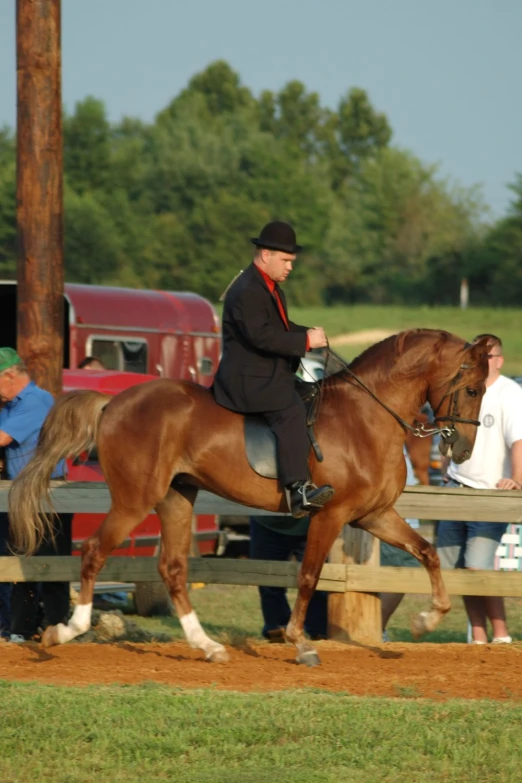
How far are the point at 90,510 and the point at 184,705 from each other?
3.10 metres

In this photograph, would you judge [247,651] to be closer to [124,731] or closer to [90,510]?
[90,510]

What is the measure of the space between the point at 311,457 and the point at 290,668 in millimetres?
1369

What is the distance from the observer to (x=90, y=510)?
9.20 meters

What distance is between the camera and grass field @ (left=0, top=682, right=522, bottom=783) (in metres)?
5.42

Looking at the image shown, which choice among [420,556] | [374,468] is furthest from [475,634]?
[374,468]

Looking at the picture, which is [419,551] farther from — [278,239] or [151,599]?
[151,599]

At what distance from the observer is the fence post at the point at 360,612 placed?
29.9ft

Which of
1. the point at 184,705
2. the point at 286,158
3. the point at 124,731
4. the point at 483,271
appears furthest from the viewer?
the point at 286,158

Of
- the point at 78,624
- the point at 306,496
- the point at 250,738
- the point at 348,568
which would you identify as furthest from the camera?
the point at 348,568

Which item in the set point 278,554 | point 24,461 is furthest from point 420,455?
point 24,461

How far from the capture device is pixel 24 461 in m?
9.38

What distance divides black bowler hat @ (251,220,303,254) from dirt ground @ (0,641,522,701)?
2710mm

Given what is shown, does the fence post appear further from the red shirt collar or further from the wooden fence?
the red shirt collar

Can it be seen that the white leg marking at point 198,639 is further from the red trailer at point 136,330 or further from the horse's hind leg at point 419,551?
the red trailer at point 136,330
